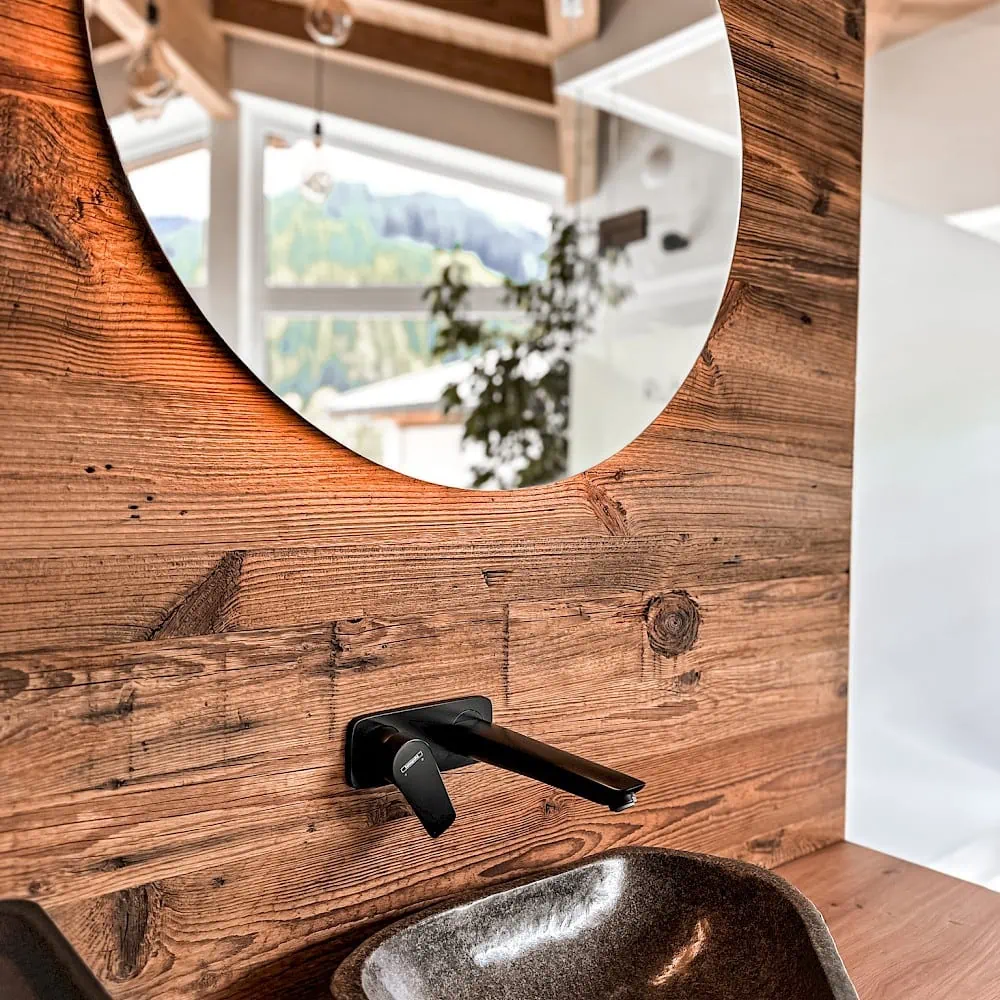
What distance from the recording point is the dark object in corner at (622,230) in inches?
39.7

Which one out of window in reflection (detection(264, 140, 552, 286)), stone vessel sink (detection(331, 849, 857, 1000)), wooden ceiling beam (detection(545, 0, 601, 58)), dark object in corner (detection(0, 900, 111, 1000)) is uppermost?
→ wooden ceiling beam (detection(545, 0, 601, 58))

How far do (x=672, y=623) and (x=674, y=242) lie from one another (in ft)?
1.46

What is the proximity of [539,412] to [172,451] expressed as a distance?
376mm

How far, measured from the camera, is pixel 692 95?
1.10 metres

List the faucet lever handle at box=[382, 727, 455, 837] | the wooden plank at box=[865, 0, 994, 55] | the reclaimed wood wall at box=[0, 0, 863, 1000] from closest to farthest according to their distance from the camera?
the reclaimed wood wall at box=[0, 0, 863, 1000], the faucet lever handle at box=[382, 727, 455, 837], the wooden plank at box=[865, 0, 994, 55]

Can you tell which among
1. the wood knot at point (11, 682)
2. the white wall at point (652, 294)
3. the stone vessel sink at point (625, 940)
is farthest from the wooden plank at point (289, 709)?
the white wall at point (652, 294)

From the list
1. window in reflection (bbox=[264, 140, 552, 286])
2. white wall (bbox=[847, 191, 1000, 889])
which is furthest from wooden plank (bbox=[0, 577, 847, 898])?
white wall (bbox=[847, 191, 1000, 889])

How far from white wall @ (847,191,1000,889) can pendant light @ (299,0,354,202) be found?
1.32 meters

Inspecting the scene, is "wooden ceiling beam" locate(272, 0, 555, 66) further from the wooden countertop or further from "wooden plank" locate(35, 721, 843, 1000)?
the wooden countertop

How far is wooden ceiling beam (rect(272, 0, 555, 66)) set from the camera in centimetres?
84

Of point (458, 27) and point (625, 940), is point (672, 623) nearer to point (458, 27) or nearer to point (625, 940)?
point (625, 940)

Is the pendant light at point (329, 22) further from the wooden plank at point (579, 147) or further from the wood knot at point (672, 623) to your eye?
the wood knot at point (672, 623)

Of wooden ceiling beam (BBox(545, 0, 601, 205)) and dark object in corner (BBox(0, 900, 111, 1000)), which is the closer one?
dark object in corner (BBox(0, 900, 111, 1000))

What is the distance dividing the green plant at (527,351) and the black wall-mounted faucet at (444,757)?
23 cm
